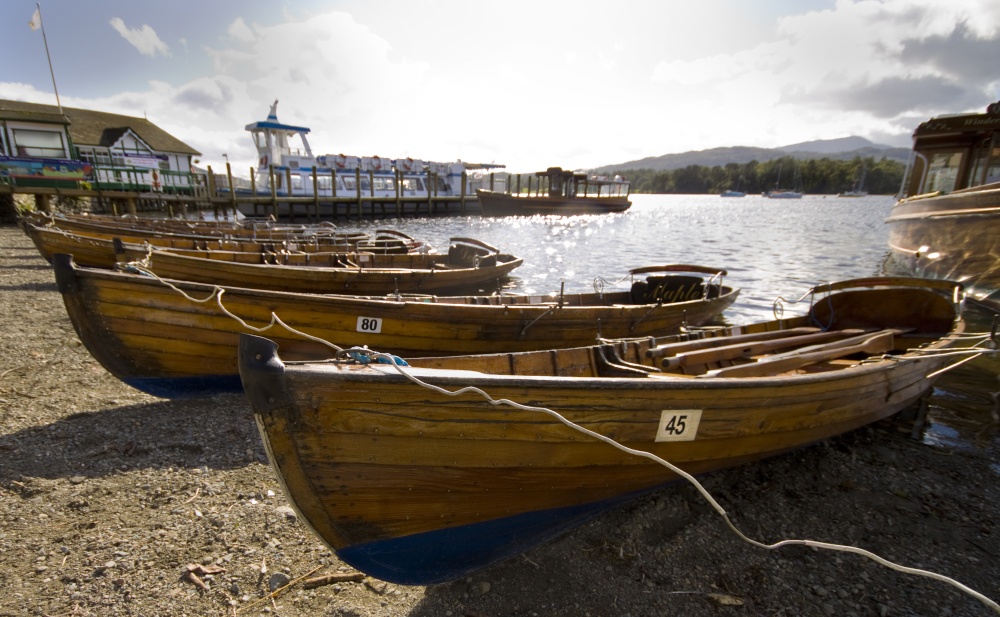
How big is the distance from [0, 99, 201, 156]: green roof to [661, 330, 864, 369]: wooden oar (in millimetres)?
48092

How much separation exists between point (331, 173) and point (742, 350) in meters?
44.3

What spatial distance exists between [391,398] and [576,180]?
53330 mm

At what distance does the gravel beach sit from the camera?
3301mm

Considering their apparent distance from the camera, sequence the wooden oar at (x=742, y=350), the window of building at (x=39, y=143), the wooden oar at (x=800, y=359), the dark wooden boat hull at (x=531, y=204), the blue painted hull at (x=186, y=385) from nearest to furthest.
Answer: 1. the wooden oar at (x=800, y=359)
2. the wooden oar at (x=742, y=350)
3. the blue painted hull at (x=186, y=385)
4. the window of building at (x=39, y=143)
5. the dark wooden boat hull at (x=531, y=204)

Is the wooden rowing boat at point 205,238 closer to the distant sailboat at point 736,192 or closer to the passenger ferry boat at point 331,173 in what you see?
the passenger ferry boat at point 331,173

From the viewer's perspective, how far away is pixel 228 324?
6043 millimetres

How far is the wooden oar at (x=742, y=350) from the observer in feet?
18.0

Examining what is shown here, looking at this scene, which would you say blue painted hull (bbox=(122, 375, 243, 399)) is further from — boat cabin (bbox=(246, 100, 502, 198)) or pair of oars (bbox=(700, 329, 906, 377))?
boat cabin (bbox=(246, 100, 502, 198))

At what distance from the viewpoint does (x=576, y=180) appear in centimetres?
5306

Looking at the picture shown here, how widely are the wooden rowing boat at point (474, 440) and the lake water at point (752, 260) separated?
12.6ft

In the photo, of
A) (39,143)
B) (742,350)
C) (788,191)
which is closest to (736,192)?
(788,191)

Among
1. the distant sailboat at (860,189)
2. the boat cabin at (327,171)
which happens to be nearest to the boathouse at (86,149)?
the boat cabin at (327,171)

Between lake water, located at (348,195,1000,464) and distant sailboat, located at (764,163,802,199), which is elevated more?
distant sailboat, located at (764,163,802,199)

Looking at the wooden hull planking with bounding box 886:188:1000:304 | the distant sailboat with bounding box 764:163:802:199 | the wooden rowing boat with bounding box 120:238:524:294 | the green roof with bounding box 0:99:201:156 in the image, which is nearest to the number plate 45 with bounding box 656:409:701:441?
the wooden rowing boat with bounding box 120:238:524:294
